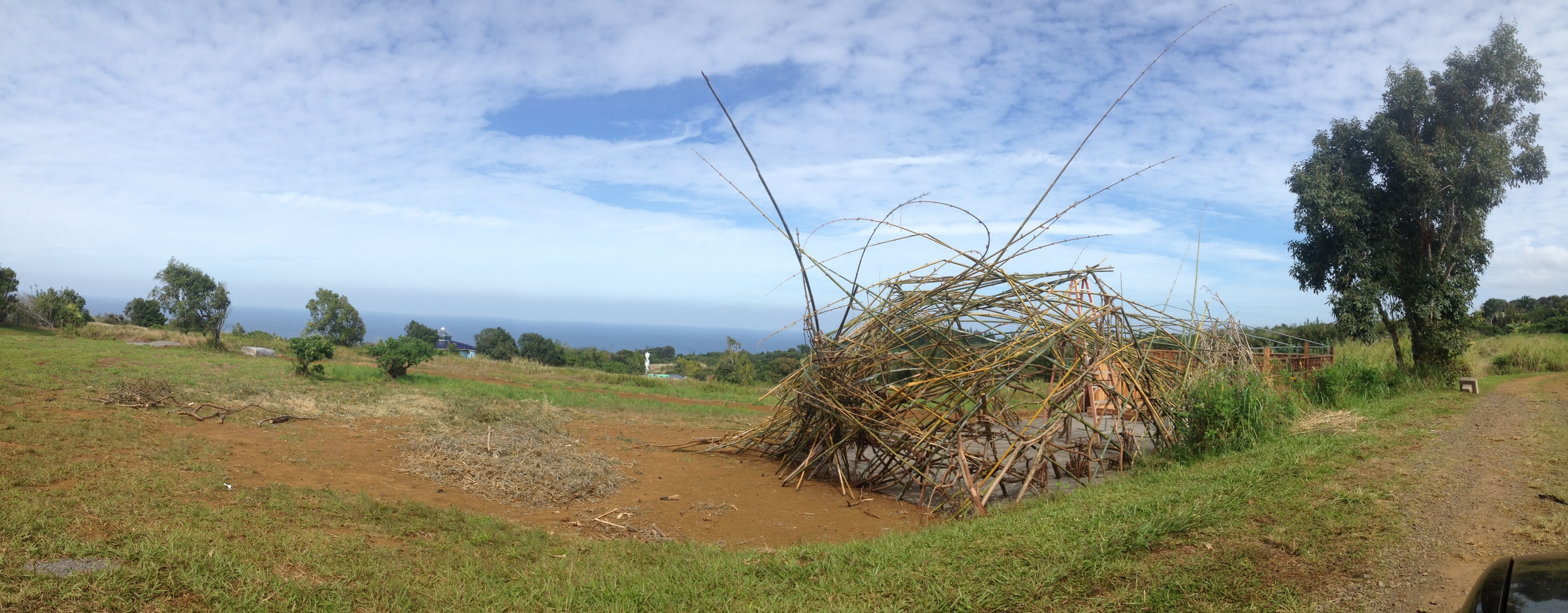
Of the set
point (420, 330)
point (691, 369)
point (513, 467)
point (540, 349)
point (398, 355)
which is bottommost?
point (513, 467)

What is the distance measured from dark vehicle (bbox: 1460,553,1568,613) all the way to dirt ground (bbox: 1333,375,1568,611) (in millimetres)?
1057

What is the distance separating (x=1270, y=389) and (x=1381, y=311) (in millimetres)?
7297

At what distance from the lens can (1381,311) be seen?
1255 cm

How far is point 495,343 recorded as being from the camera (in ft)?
126

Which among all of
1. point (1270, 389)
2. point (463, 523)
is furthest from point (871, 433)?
point (1270, 389)

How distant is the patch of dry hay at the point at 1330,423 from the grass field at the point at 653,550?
45 centimetres

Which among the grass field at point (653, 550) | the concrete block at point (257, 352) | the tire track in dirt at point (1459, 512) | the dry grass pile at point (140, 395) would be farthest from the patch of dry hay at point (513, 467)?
the concrete block at point (257, 352)

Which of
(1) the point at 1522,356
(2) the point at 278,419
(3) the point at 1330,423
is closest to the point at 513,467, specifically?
(2) the point at 278,419

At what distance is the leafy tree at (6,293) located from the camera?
61.7 feet

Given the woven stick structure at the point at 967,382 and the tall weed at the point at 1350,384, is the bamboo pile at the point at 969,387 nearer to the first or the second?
the woven stick structure at the point at 967,382

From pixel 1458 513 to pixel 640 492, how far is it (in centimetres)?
570

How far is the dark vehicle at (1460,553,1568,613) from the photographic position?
6.23ft

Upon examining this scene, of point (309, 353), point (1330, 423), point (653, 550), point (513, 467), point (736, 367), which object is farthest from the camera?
point (736, 367)

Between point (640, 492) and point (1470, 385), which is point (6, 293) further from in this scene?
point (1470, 385)
